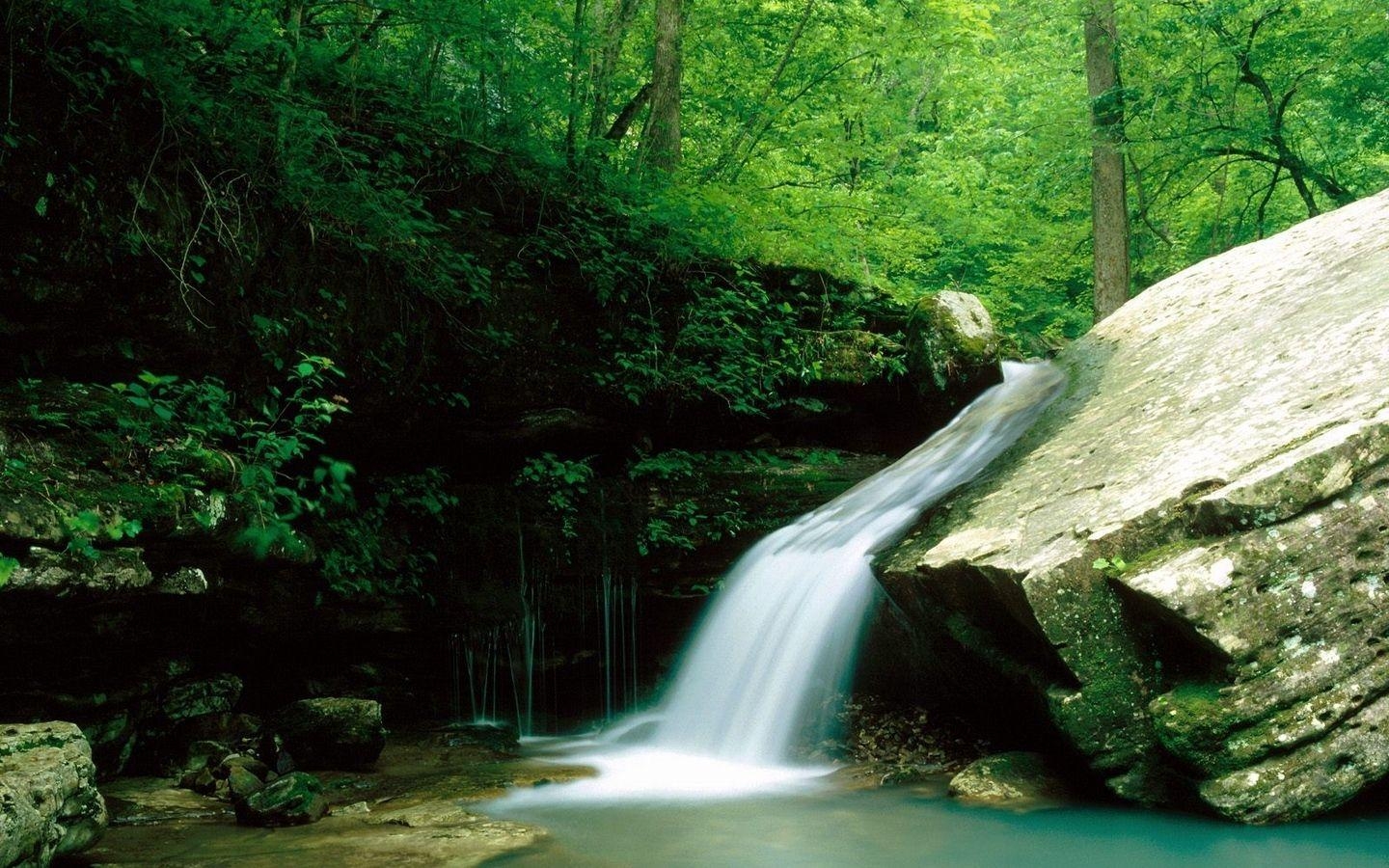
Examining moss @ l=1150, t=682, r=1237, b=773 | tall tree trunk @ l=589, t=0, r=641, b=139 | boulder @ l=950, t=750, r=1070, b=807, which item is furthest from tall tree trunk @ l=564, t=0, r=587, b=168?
moss @ l=1150, t=682, r=1237, b=773

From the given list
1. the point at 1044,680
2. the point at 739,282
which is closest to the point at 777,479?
the point at 739,282

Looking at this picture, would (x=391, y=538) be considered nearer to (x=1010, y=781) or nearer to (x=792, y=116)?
(x=1010, y=781)

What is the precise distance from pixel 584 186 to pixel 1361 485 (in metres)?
6.25

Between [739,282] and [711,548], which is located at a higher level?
[739,282]

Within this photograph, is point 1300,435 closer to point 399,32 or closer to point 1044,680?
point 1044,680

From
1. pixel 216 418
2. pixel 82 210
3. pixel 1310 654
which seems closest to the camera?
pixel 1310 654

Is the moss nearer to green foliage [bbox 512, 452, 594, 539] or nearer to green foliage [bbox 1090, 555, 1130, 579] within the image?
green foliage [bbox 1090, 555, 1130, 579]

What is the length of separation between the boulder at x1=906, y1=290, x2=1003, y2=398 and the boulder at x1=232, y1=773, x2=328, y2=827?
6319mm

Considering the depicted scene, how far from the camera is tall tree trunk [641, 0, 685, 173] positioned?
9.47m

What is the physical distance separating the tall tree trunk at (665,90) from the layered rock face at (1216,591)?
570 centimetres

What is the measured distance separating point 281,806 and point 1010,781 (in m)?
3.36

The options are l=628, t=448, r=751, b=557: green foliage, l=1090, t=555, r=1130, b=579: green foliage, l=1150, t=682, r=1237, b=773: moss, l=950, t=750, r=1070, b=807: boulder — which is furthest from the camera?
l=628, t=448, r=751, b=557: green foliage

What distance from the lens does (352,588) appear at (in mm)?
6688

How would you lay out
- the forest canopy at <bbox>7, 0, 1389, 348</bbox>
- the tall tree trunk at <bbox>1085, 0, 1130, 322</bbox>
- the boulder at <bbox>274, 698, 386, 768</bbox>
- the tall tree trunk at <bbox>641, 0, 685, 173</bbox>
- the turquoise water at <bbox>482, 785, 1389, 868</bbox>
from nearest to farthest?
1. the turquoise water at <bbox>482, 785, 1389, 868</bbox>
2. the boulder at <bbox>274, 698, 386, 768</bbox>
3. the forest canopy at <bbox>7, 0, 1389, 348</bbox>
4. the tall tree trunk at <bbox>641, 0, 685, 173</bbox>
5. the tall tree trunk at <bbox>1085, 0, 1130, 322</bbox>
